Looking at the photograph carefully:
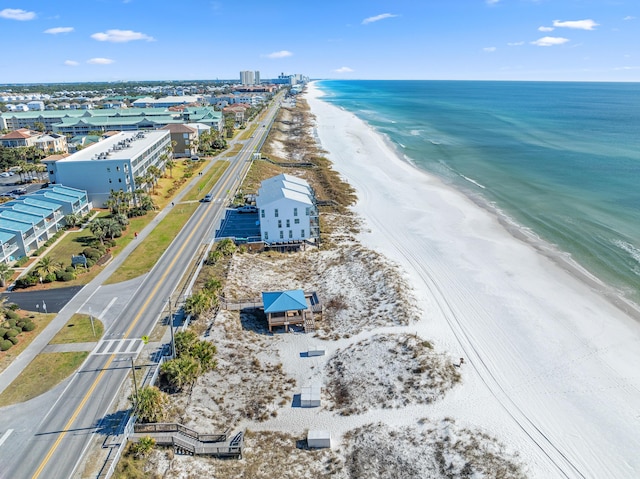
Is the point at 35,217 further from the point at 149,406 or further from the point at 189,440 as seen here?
the point at 189,440

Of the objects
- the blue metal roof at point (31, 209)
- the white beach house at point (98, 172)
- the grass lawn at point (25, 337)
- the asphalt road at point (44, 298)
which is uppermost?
the white beach house at point (98, 172)

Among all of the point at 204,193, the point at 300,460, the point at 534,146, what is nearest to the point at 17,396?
the point at 300,460

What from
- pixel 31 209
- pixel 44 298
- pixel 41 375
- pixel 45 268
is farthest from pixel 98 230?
pixel 41 375

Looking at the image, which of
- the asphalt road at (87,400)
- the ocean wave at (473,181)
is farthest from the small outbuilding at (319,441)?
the ocean wave at (473,181)

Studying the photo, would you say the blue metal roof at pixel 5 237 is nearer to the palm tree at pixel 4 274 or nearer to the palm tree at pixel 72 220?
the palm tree at pixel 4 274

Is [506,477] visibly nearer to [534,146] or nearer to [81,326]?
[81,326]

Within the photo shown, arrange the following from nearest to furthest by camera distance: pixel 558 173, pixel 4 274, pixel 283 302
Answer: pixel 283 302 < pixel 4 274 < pixel 558 173
